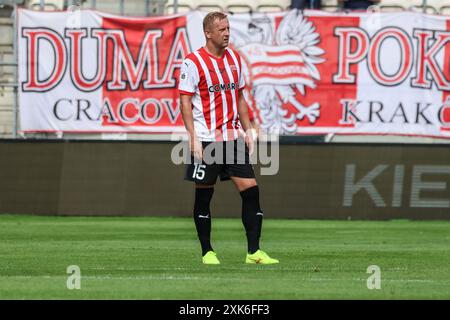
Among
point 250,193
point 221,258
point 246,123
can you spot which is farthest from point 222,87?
point 221,258

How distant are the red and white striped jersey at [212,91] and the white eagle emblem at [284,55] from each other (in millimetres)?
10801

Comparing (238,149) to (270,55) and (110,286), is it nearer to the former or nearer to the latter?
(110,286)

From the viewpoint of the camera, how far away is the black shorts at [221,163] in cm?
1212

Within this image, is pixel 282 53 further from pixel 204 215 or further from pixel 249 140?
pixel 204 215

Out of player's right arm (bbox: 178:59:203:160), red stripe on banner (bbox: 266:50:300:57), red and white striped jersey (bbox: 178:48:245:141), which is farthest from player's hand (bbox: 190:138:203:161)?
red stripe on banner (bbox: 266:50:300:57)

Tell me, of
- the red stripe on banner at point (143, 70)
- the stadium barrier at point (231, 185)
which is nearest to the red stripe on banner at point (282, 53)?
the red stripe on banner at point (143, 70)

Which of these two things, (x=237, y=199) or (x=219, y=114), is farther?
(x=237, y=199)

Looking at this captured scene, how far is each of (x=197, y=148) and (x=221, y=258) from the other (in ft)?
5.28

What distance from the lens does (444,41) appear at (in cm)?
2311

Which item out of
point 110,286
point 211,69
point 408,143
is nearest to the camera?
point 110,286

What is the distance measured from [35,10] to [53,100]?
5.50 feet

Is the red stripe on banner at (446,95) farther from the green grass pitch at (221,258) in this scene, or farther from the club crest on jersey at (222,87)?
the club crest on jersey at (222,87)
